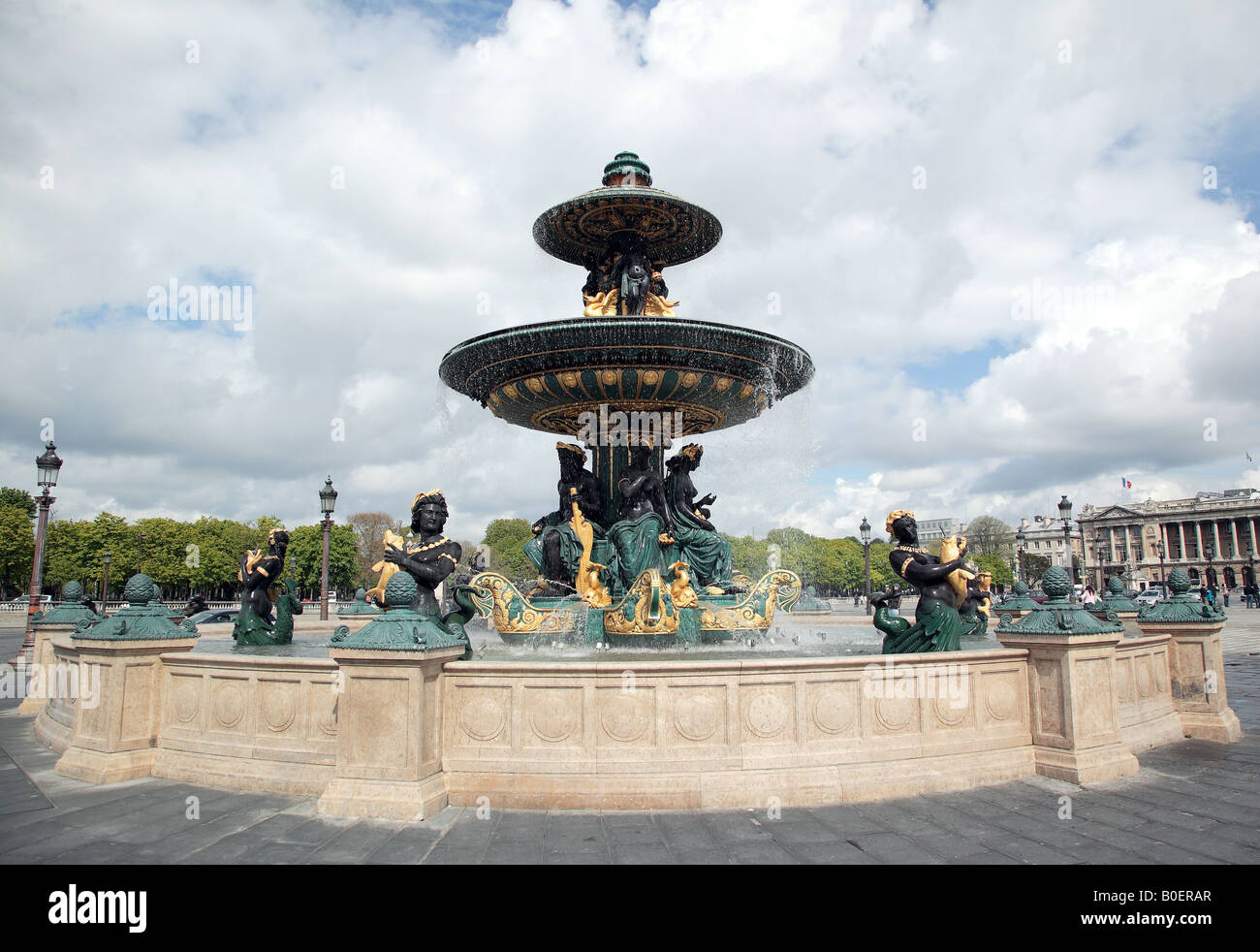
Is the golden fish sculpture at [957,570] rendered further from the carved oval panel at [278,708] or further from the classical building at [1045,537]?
the classical building at [1045,537]

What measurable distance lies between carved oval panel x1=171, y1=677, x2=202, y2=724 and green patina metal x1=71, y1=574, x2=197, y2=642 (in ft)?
1.56

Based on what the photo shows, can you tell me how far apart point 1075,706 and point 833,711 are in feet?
7.04

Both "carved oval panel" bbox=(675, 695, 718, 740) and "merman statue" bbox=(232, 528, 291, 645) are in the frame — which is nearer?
"carved oval panel" bbox=(675, 695, 718, 740)

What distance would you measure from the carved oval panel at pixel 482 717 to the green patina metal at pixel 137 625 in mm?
3052

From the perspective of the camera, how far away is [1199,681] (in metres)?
8.30

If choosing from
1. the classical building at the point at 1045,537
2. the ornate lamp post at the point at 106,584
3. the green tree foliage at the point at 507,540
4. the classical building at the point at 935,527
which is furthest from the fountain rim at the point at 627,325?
the classical building at the point at 1045,537

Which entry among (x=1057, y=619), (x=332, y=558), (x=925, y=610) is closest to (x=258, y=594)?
(x=925, y=610)

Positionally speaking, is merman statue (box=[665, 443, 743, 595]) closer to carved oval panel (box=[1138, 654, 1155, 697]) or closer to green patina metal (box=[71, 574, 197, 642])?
carved oval panel (box=[1138, 654, 1155, 697])

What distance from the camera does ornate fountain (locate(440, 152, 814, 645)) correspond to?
10.8 m

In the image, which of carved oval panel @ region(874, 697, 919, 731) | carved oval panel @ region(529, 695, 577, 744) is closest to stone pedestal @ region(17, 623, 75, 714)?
carved oval panel @ region(529, 695, 577, 744)

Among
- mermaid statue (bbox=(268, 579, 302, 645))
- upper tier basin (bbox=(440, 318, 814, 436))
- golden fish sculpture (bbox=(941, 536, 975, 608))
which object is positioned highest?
upper tier basin (bbox=(440, 318, 814, 436))

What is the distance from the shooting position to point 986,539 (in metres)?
106

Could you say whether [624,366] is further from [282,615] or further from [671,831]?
[671,831]

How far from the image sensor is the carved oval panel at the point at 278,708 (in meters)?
6.15
